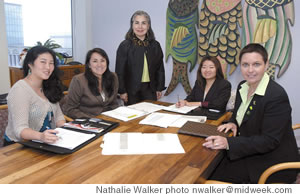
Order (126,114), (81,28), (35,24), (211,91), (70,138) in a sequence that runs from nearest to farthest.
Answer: (70,138), (126,114), (211,91), (35,24), (81,28)

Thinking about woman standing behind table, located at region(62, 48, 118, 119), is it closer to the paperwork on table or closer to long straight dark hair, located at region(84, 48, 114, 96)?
long straight dark hair, located at region(84, 48, 114, 96)

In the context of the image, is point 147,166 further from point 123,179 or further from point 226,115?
point 226,115

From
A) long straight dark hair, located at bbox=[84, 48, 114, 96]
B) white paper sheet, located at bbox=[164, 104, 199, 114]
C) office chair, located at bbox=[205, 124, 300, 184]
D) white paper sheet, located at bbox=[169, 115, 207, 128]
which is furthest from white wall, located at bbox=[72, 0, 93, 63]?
office chair, located at bbox=[205, 124, 300, 184]

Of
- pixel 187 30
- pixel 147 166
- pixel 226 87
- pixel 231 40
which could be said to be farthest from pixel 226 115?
pixel 187 30

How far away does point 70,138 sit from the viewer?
54.9 inches

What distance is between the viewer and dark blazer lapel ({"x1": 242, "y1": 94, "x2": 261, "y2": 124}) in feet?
4.88

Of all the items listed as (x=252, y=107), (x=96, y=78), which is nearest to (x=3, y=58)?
(x=96, y=78)

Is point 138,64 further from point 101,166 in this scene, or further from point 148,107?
point 101,166

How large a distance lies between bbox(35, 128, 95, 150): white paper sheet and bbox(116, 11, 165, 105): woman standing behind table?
148cm

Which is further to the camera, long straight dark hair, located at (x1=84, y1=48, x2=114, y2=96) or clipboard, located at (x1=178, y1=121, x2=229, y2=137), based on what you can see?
long straight dark hair, located at (x1=84, y1=48, x2=114, y2=96)

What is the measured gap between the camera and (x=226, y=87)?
2.40m

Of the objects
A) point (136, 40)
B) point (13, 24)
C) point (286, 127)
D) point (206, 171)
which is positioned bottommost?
point (206, 171)

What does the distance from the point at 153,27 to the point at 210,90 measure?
6.12 ft

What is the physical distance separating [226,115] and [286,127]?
0.64 m
